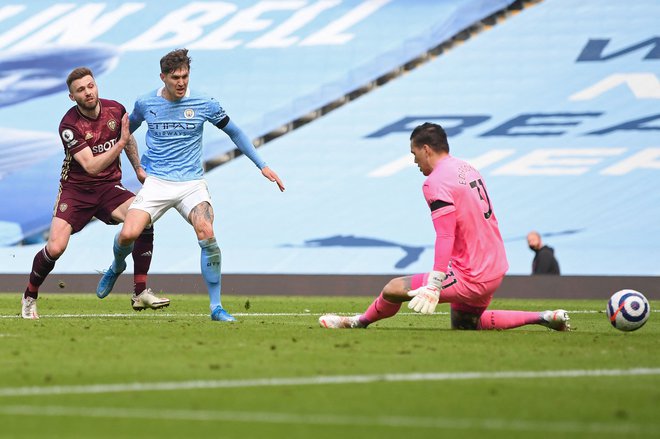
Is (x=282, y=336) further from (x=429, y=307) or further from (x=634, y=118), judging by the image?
(x=634, y=118)

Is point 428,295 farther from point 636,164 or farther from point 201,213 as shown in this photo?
point 636,164

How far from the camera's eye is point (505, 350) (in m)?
8.27

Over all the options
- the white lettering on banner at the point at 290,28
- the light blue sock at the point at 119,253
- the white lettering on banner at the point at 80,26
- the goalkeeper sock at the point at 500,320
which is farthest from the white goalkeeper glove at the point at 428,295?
the white lettering on banner at the point at 80,26

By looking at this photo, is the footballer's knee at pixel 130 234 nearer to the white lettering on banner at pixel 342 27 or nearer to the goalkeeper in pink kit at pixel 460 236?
the goalkeeper in pink kit at pixel 460 236

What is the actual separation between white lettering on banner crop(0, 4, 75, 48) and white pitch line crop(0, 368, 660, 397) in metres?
27.7

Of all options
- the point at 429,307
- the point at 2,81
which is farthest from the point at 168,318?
the point at 2,81

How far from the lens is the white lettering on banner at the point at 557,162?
27.2m

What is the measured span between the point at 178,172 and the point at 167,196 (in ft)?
0.87

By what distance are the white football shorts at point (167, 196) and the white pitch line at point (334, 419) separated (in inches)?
250

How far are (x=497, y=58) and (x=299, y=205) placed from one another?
20.0 feet

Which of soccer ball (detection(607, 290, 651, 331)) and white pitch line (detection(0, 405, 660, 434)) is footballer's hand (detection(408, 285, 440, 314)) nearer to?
soccer ball (detection(607, 290, 651, 331))

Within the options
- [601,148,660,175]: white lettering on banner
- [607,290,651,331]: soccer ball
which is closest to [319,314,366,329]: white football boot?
[607,290,651,331]: soccer ball

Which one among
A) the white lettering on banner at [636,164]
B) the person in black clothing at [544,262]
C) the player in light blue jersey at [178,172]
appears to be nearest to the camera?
the player in light blue jersey at [178,172]

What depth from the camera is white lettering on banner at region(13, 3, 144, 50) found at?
32062mm
